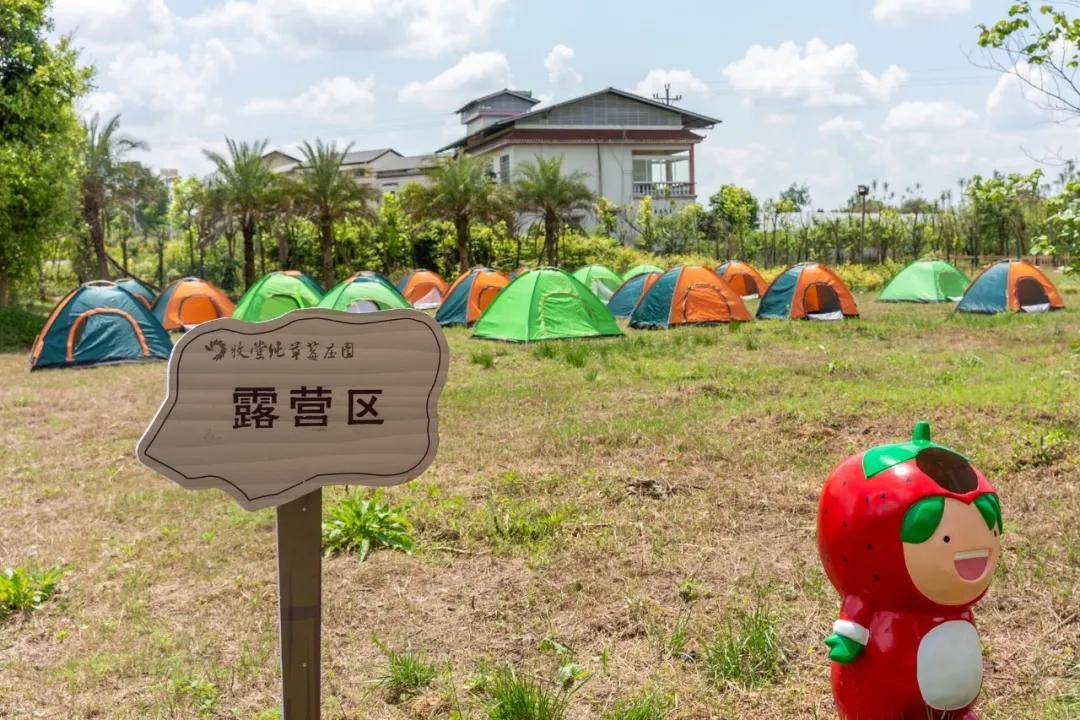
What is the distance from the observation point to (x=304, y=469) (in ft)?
8.80

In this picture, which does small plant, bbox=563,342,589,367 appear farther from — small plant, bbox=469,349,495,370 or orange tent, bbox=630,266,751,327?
orange tent, bbox=630,266,751,327

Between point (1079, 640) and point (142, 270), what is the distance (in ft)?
146

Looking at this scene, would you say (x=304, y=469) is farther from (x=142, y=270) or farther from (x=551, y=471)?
(x=142, y=270)

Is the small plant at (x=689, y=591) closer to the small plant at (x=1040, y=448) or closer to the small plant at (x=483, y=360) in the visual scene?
the small plant at (x=1040, y=448)

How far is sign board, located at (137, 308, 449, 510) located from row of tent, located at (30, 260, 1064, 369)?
1150 centimetres

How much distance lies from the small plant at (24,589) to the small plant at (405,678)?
6.55 ft

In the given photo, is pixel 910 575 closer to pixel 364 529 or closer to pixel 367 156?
pixel 364 529

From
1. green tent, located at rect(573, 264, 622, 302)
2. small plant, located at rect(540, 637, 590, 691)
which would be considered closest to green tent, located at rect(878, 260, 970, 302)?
green tent, located at rect(573, 264, 622, 302)

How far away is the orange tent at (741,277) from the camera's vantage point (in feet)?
78.3

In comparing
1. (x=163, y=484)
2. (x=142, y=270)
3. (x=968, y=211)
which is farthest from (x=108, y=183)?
(x=968, y=211)

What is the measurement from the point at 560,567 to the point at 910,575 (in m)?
2.39

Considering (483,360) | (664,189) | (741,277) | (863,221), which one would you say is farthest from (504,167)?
(483,360)

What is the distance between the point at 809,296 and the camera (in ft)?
59.6

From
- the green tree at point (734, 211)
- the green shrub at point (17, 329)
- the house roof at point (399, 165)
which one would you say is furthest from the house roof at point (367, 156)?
the green shrub at point (17, 329)
